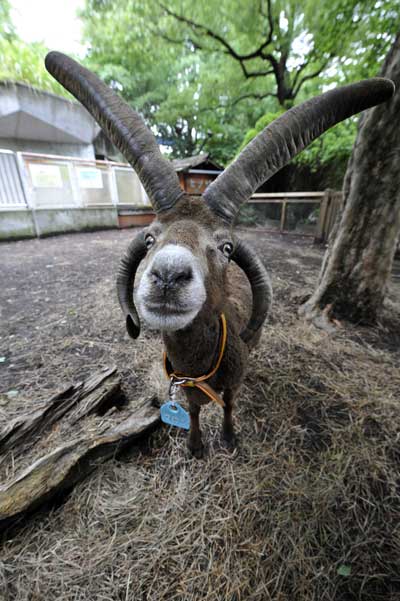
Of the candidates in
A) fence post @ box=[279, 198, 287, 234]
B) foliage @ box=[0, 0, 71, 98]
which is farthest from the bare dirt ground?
foliage @ box=[0, 0, 71, 98]

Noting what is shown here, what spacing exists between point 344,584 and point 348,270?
10.7 feet

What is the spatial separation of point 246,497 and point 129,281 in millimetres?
1874

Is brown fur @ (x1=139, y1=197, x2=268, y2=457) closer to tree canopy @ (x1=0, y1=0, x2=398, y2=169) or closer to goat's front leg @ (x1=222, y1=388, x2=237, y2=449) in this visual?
goat's front leg @ (x1=222, y1=388, x2=237, y2=449)

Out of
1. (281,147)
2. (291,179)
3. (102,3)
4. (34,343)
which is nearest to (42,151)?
(102,3)

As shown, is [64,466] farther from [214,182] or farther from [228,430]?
[214,182]

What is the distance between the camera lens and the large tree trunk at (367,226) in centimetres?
290

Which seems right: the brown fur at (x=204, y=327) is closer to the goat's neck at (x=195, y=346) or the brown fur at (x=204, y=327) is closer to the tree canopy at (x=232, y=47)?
the goat's neck at (x=195, y=346)

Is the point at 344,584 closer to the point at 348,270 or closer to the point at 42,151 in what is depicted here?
the point at 348,270

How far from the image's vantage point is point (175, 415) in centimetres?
196

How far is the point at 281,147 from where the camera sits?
1750mm

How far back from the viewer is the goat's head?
1.47 m

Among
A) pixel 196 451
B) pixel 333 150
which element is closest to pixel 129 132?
pixel 196 451

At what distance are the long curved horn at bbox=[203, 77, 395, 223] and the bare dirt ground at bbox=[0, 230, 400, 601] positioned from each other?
2002 millimetres

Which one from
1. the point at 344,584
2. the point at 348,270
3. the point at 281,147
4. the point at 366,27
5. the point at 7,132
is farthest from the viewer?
the point at 7,132
